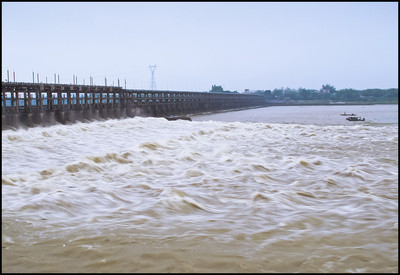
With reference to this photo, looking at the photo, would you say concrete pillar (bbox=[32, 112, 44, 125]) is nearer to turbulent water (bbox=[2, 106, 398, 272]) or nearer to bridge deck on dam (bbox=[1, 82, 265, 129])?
bridge deck on dam (bbox=[1, 82, 265, 129])

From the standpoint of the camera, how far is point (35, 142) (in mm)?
11680

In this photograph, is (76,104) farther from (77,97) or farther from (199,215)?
(199,215)

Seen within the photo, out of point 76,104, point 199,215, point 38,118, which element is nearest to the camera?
point 199,215

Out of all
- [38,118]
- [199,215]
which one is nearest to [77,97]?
[38,118]

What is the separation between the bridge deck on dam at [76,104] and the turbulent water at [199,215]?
10.2 metres

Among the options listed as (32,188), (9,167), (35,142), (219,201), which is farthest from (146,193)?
(35,142)

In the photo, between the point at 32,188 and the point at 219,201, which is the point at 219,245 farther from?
the point at 32,188

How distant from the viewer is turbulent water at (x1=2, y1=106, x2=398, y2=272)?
3.19 metres

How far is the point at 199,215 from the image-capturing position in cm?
462

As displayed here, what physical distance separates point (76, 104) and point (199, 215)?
21.3 m

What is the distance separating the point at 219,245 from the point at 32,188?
3432 mm

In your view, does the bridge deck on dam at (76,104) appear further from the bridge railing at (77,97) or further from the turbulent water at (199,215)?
the turbulent water at (199,215)

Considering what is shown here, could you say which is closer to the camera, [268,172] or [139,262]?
[139,262]

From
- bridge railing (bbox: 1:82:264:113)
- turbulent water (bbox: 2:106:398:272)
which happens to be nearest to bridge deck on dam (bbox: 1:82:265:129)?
bridge railing (bbox: 1:82:264:113)
